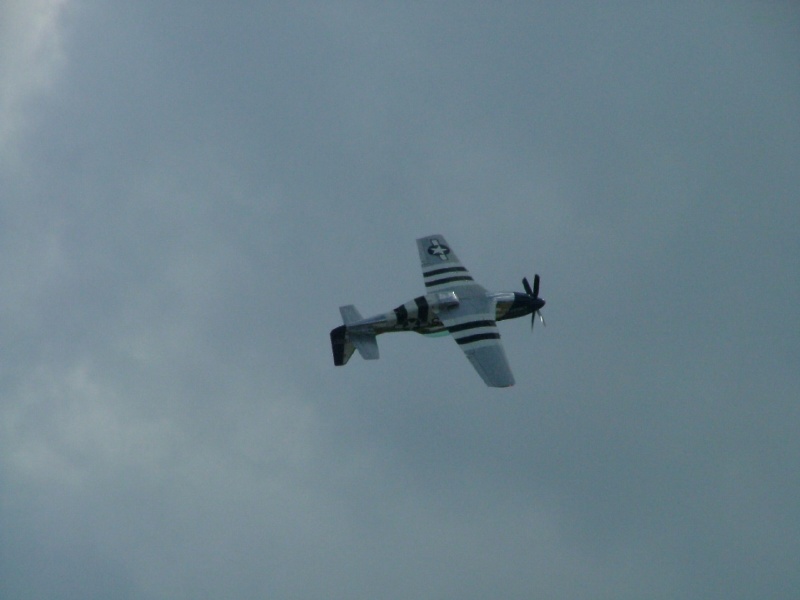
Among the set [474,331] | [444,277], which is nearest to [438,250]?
[444,277]

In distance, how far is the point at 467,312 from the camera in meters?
67.8

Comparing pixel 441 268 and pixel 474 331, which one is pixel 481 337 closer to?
pixel 474 331

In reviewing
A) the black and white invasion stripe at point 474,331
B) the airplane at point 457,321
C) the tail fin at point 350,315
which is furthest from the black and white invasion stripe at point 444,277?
the tail fin at point 350,315

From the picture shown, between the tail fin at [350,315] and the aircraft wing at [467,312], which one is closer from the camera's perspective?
the aircraft wing at [467,312]

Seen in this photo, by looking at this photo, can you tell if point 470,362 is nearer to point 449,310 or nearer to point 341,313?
point 449,310

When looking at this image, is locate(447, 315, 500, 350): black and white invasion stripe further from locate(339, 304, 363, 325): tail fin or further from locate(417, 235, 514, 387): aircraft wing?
locate(339, 304, 363, 325): tail fin

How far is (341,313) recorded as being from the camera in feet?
221

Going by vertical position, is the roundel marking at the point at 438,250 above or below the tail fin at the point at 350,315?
above

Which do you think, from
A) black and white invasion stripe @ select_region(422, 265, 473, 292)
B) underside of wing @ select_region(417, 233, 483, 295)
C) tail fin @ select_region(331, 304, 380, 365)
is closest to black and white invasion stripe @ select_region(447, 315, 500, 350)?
underside of wing @ select_region(417, 233, 483, 295)

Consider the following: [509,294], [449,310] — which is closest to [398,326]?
[449,310]

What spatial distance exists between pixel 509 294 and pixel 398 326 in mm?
8180

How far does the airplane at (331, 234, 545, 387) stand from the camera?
64.9m

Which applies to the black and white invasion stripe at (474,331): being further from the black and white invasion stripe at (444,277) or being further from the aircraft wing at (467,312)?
the black and white invasion stripe at (444,277)

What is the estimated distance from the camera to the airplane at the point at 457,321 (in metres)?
64.9
